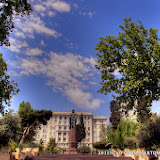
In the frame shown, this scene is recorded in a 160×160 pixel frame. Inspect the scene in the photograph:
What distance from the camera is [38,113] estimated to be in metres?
40.6

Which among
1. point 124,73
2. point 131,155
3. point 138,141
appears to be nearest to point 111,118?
point 131,155

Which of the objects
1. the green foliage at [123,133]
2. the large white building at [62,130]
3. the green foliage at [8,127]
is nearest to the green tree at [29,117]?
the green foliage at [123,133]

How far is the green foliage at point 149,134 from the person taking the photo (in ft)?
52.0

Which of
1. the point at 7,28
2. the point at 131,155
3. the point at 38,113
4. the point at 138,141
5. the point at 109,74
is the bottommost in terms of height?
the point at 131,155

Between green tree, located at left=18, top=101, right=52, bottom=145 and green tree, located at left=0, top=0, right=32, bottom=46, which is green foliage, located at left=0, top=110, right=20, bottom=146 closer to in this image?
green tree, located at left=0, top=0, right=32, bottom=46

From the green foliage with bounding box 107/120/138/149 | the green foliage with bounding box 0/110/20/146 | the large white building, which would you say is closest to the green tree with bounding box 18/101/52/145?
the green foliage with bounding box 107/120/138/149

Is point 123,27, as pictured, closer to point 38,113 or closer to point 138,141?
point 138,141

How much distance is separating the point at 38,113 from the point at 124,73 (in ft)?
103

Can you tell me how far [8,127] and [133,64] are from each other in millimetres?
12255

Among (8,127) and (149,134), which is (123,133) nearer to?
(149,134)

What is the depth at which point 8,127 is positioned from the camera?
14141 mm

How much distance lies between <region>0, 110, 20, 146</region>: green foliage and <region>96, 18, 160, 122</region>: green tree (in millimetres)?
8745

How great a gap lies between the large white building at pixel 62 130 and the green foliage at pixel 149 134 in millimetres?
73654

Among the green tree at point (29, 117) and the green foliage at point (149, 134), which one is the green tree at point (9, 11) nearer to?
the green foliage at point (149, 134)
